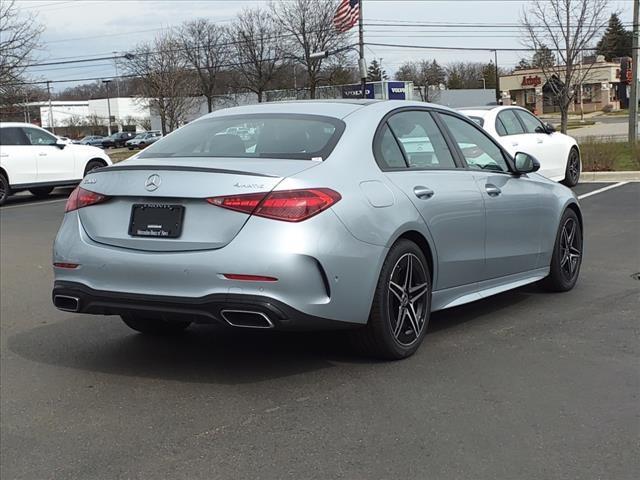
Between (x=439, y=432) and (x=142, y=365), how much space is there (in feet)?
6.75

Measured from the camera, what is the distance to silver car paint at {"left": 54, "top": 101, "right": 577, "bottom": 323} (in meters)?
3.85

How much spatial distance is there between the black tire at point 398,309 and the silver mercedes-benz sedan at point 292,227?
12 millimetres

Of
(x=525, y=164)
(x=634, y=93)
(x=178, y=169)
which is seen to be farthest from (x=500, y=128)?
(x=634, y=93)

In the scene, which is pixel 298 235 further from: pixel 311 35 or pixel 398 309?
pixel 311 35

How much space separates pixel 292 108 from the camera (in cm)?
501

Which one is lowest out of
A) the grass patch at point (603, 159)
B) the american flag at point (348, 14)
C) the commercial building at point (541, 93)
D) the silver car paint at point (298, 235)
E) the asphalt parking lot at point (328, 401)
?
the asphalt parking lot at point (328, 401)

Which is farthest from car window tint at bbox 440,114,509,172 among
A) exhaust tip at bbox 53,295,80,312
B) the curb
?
the curb

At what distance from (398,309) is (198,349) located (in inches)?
55.6

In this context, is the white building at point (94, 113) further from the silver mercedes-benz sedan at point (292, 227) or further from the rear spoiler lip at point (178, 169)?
the rear spoiler lip at point (178, 169)

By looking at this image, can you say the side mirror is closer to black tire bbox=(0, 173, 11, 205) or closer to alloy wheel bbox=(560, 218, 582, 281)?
alloy wheel bbox=(560, 218, 582, 281)

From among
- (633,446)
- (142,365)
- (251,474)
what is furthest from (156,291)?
(633,446)

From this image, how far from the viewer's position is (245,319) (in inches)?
152

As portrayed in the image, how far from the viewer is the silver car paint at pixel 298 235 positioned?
12.6 ft

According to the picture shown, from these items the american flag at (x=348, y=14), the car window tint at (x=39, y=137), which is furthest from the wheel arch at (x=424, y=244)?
the american flag at (x=348, y=14)
